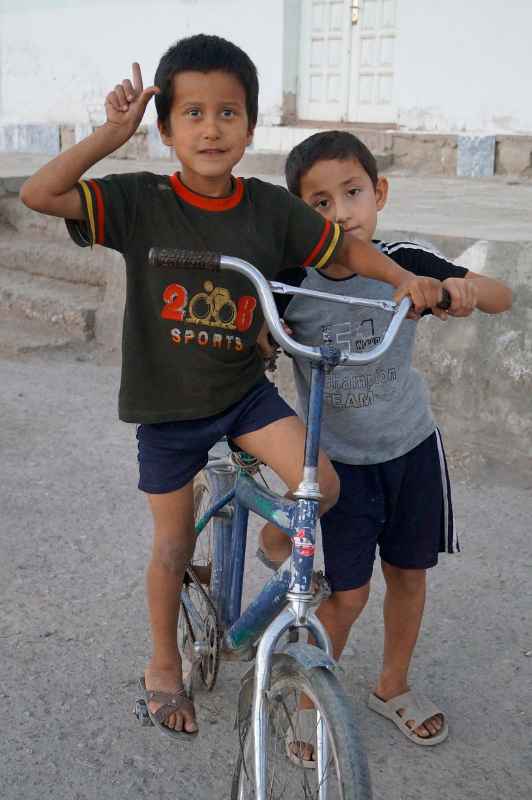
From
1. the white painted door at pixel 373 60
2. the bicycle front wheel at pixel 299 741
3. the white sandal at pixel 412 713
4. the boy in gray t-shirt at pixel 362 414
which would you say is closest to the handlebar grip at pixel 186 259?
the boy in gray t-shirt at pixel 362 414

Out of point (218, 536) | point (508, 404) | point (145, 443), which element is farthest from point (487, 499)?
point (145, 443)

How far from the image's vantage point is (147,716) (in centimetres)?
252

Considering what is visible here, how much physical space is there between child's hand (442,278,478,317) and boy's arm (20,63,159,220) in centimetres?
72

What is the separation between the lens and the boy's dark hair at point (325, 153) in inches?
93.4

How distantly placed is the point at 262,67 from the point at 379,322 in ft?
25.8

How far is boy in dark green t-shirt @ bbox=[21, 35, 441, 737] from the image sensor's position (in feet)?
6.83

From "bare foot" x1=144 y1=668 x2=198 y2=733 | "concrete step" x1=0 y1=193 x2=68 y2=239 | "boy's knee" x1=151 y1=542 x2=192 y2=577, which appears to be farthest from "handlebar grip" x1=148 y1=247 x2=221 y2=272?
"concrete step" x1=0 y1=193 x2=68 y2=239

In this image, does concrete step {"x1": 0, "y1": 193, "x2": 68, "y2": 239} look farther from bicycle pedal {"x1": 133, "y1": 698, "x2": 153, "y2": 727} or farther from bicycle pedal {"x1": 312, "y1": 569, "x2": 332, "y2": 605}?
bicycle pedal {"x1": 312, "y1": 569, "x2": 332, "y2": 605}

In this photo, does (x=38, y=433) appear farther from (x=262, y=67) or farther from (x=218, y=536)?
(x=262, y=67)

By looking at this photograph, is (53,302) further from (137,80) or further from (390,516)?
(137,80)

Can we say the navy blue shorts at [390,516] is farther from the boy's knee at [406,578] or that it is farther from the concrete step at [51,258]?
the concrete step at [51,258]

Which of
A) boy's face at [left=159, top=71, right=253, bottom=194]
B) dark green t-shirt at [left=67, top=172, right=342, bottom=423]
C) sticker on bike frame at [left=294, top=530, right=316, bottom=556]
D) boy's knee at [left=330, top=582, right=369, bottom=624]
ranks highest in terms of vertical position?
boy's face at [left=159, top=71, right=253, bottom=194]

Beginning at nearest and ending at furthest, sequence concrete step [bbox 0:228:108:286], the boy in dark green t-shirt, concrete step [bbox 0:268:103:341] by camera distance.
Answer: the boy in dark green t-shirt, concrete step [bbox 0:268:103:341], concrete step [bbox 0:228:108:286]

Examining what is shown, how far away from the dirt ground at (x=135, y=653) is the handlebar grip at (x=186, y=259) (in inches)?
50.2
